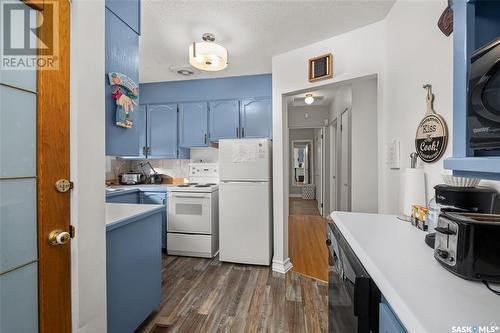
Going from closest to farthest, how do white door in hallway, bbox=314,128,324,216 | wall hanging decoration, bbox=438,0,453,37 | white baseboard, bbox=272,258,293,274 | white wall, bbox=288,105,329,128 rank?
wall hanging decoration, bbox=438,0,453,37
white baseboard, bbox=272,258,293,274
white wall, bbox=288,105,329,128
white door in hallway, bbox=314,128,324,216

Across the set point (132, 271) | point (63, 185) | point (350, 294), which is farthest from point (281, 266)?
point (63, 185)

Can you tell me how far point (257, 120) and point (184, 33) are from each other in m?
1.36

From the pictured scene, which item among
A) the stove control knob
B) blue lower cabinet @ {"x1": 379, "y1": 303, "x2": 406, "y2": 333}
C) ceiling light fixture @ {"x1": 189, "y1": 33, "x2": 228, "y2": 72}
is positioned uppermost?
ceiling light fixture @ {"x1": 189, "y1": 33, "x2": 228, "y2": 72}

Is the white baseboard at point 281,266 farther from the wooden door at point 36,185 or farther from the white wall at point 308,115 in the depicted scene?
the white wall at point 308,115

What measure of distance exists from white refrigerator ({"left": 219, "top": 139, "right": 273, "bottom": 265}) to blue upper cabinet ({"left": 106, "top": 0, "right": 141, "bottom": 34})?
59.9 inches

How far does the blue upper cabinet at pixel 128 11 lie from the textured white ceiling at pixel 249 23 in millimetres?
293

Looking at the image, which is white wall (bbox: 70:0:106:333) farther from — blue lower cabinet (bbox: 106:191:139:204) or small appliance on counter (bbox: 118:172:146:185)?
small appliance on counter (bbox: 118:172:146:185)

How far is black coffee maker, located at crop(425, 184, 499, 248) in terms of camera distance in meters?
0.85

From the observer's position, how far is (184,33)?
2.13 m

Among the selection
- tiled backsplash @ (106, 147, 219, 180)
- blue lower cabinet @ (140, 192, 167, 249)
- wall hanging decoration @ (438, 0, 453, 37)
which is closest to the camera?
wall hanging decoration @ (438, 0, 453, 37)

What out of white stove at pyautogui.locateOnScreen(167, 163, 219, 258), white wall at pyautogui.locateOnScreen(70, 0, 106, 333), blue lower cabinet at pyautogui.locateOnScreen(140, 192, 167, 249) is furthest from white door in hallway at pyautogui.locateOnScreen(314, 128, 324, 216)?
white wall at pyautogui.locateOnScreen(70, 0, 106, 333)

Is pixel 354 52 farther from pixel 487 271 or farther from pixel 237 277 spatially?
pixel 237 277

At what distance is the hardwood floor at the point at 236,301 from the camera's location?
1.71m

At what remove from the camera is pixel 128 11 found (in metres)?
1.43
